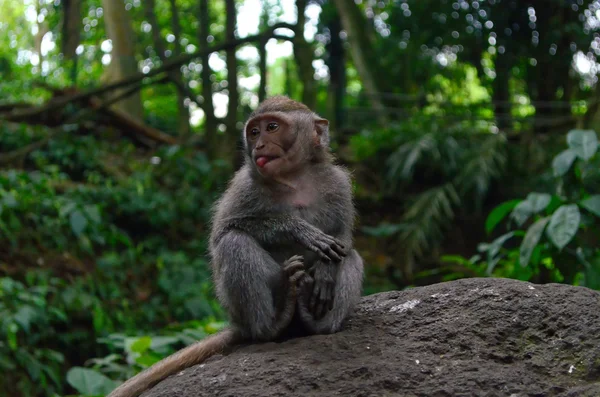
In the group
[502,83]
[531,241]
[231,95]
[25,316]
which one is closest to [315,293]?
[531,241]

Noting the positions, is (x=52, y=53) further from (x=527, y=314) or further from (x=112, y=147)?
(x=527, y=314)

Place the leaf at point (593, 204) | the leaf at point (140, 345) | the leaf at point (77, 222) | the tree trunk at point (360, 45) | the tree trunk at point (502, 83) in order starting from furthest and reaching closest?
the tree trunk at point (360, 45) → the tree trunk at point (502, 83) → the leaf at point (77, 222) → the leaf at point (140, 345) → the leaf at point (593, 204)

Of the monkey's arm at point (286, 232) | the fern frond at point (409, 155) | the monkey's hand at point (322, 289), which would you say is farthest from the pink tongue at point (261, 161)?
the fern frond at point (409, 155)

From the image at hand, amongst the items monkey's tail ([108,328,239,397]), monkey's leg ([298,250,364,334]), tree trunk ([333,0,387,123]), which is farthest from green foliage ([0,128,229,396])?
tree trunk ([333,0,387,123])

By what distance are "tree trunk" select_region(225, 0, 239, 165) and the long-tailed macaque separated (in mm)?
7623

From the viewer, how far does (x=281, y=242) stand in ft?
13.2

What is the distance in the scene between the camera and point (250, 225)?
13.3 ft

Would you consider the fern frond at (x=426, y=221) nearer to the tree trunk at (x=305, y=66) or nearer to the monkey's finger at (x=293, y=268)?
the tree trunk at (x=305, y=66)

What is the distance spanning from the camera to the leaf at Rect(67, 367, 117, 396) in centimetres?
530

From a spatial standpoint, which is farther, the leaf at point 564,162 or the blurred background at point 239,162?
the blurred background at point 239,162

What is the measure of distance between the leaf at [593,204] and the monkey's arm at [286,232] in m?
2.11

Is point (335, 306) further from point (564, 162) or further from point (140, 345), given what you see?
point (564, 162)

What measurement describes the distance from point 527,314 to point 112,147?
9.36m

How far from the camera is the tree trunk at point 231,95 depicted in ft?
39.1
